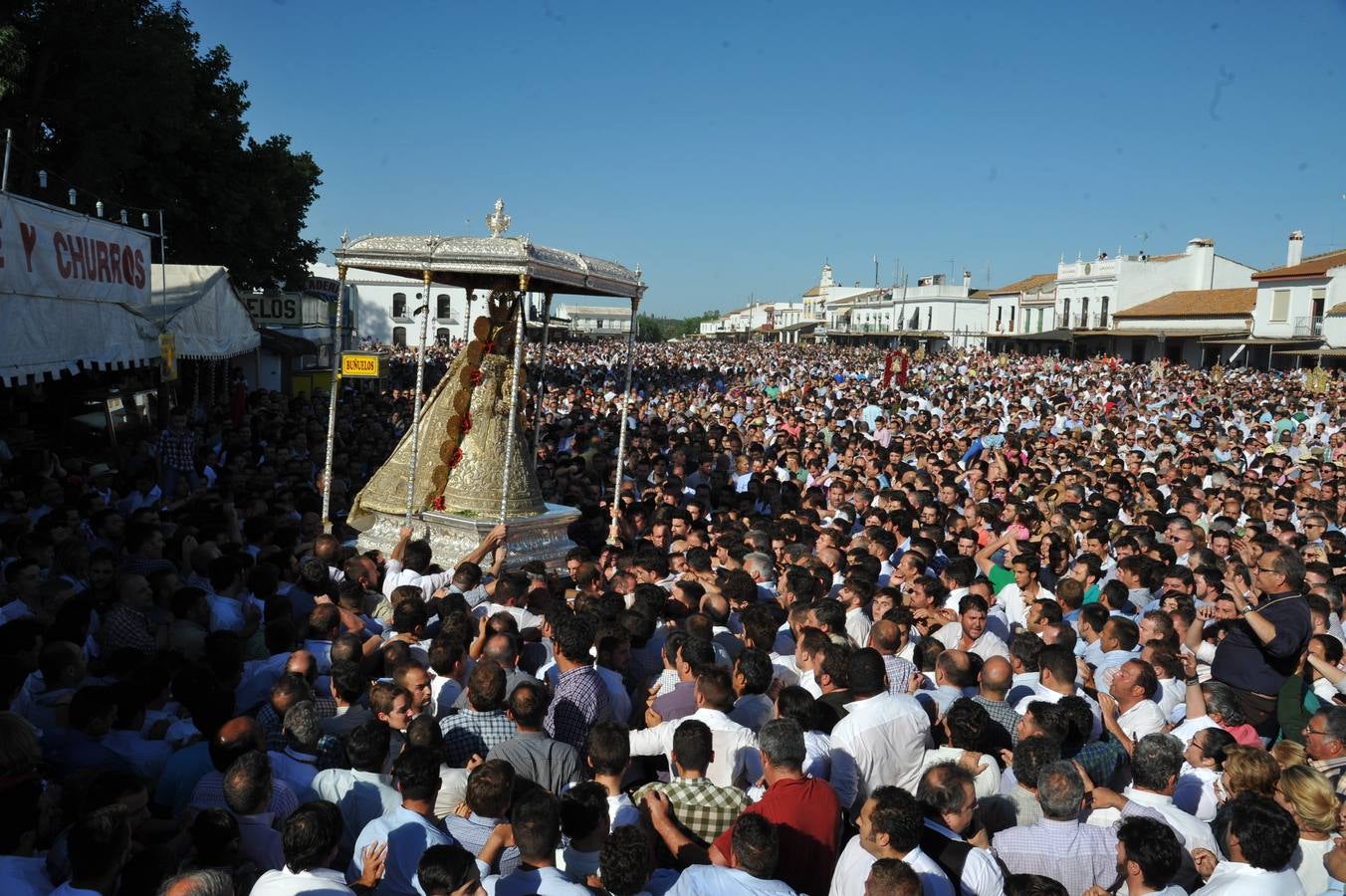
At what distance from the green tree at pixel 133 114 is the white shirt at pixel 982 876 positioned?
42.0 ft

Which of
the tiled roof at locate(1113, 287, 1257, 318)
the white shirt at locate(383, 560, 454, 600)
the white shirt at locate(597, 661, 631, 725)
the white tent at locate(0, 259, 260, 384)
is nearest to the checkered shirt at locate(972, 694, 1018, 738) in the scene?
the white shirt at locate(597, 661, 631, 725)

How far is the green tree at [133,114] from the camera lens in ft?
53.1

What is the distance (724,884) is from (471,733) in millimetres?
1341

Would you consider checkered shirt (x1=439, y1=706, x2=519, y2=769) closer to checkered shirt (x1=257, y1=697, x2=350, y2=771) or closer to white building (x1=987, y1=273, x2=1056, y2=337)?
checkered shirt (x1=257, y1=697, x2=350, y2=771)

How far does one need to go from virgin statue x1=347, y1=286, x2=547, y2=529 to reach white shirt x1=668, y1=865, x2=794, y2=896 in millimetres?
5890

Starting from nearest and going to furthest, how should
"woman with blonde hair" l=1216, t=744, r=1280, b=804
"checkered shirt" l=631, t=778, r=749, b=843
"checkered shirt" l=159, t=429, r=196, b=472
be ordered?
1. "checkered shirt" l=631, t=778, r=749, b=843
2. "woman with blonde hair" l=1216, t=744, r=1280, b=804
3. "checkered shirt" l=159, t=429, r=196, b=472

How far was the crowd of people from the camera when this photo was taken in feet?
10.1

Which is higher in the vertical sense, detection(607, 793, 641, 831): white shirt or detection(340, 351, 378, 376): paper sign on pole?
detection(340, 351, 378, 376): paper sign on pole

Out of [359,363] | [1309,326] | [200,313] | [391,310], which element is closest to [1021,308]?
[1309,326]

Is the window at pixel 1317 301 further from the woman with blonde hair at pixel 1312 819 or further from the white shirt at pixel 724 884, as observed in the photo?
the white shirt at pixel 724 884

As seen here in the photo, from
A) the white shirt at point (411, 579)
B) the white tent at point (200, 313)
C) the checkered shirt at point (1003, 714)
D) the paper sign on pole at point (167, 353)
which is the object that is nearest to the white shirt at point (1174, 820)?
the checkered shirt at point (1003, 714)

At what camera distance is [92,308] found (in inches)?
392

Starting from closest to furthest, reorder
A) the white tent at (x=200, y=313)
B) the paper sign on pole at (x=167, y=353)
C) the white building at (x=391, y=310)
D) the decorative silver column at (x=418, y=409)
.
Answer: the decorative silver column at (x=418, y=409), the paper sign on pole at (x=167, y=353), the white tent at (x=200, y=313), the white building at (x=391, y=310)

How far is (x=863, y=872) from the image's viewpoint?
10.1 feet
